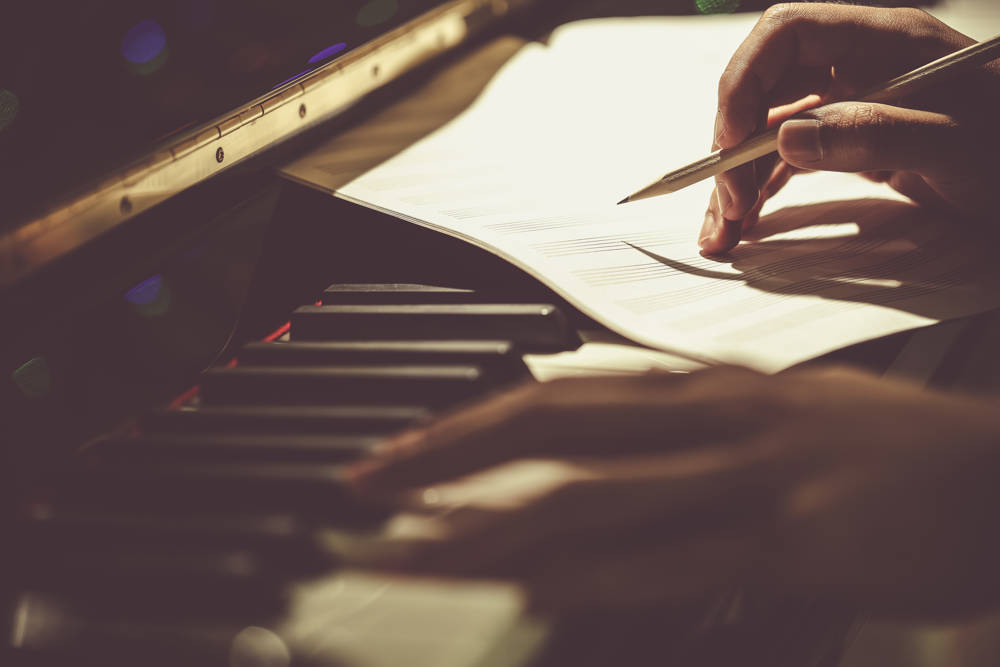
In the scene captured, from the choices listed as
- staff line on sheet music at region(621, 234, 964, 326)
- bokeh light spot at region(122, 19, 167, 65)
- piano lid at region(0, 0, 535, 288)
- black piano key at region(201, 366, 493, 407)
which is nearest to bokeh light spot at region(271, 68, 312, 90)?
piano lid at region(0, 0, 535, 288)

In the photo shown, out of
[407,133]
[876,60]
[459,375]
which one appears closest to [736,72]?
[876,60]

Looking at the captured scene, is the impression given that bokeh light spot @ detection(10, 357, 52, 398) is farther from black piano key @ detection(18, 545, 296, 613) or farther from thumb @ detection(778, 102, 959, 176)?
thumb @ detection(778, 102, 959, 176)

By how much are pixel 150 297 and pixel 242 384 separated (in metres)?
0.17

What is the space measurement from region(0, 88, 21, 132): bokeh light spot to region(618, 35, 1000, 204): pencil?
0.64 meters

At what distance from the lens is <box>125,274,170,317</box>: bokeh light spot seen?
29.8 inches

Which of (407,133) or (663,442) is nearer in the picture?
(663,442)

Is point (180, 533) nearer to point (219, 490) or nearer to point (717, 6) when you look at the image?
point (219, 490)

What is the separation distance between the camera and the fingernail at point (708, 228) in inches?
35.7

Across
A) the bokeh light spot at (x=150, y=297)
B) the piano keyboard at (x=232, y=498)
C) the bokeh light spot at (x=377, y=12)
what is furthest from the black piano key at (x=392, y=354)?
the bokeh light spot at (x=377, y=12)

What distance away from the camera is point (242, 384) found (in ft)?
2.26

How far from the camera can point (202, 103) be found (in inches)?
33.1

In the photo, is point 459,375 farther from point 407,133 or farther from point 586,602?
point 407,133

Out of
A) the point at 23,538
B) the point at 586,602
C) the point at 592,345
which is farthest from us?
the point at 592,345

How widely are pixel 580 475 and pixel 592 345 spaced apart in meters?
0.32
